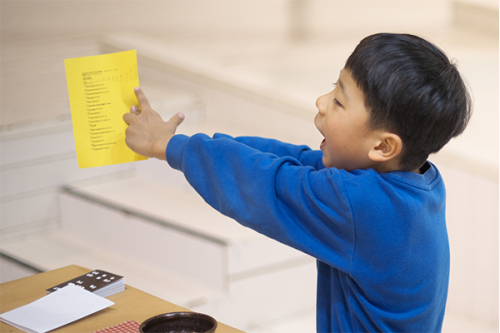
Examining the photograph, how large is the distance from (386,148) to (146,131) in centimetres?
40

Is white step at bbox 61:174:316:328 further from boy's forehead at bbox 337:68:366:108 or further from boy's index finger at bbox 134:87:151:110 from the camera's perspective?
boy's forehead at bbox 337:68:366:108

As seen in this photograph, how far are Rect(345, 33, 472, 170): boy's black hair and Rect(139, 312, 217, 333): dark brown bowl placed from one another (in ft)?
1.27

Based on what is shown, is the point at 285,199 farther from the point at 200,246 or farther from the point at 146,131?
the point at 200,246

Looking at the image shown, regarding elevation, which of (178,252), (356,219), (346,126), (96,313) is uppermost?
(346,126)

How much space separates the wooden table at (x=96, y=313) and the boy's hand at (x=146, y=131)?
0.32m

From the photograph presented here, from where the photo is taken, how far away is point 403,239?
73 cm

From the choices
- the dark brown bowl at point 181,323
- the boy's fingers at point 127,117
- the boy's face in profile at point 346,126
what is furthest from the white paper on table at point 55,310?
the boy's face in profile at point 346,126

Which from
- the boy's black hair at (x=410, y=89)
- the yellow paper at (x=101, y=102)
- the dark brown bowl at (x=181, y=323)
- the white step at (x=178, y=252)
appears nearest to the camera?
the boy's black hair at (x=410, y=89)

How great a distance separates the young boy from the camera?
72 cm

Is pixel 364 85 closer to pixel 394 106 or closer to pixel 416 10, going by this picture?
pixel 394 106

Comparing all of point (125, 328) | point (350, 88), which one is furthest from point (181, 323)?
point (350, 88)

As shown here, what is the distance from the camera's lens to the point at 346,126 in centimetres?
76

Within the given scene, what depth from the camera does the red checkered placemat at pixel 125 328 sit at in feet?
3.05

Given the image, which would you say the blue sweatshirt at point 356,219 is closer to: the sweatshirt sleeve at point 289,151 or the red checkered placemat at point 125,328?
the sweatshirt sleeve at point 289,151
